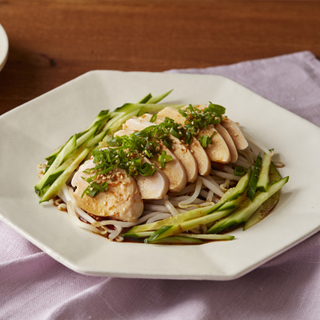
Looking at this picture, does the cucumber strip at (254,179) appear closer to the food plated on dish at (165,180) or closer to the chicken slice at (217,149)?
the food plated on dish at (165,180)

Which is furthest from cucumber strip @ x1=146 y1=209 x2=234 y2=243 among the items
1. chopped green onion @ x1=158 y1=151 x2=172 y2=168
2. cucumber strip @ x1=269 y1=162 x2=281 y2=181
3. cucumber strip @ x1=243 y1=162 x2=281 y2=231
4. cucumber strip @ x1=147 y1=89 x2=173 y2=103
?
cucumber strip @ x1=147 y1=89 x2=173 y2=103

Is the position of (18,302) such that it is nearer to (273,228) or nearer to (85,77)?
(273,228)

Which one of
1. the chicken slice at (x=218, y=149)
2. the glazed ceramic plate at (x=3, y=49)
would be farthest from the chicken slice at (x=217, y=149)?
the glazed ceramic plate at (x=3, y=49)

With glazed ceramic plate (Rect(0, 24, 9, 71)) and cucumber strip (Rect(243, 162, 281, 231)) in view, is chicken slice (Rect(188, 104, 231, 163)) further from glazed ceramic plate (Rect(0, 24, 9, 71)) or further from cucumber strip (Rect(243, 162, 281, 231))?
glazed ceramic plate (Rect(0, 24, 9, 71))

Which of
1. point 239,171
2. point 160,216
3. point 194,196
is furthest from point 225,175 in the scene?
point 160,216

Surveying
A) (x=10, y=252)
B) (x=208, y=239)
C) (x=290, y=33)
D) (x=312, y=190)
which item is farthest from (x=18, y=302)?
(x=290, y=33)
